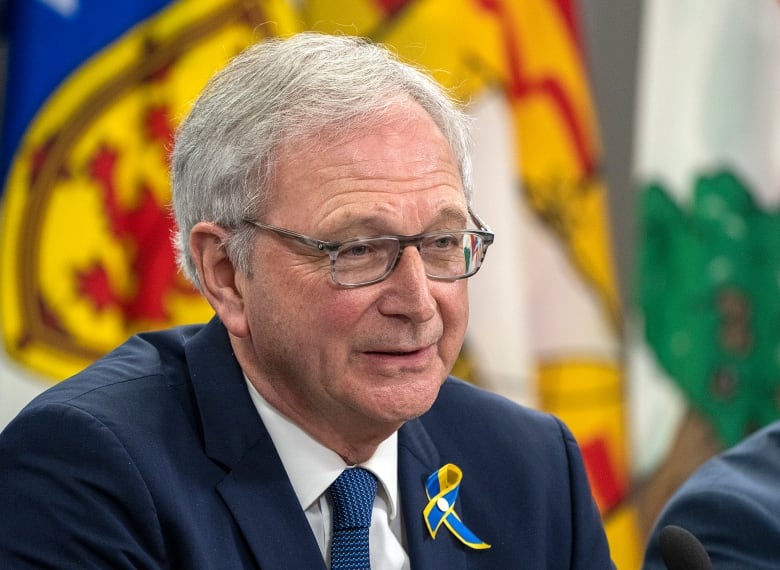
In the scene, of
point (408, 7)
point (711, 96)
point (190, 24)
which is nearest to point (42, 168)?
point (190, 24)

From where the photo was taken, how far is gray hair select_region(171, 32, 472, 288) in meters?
1.61

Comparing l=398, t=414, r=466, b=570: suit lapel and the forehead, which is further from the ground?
the forehead

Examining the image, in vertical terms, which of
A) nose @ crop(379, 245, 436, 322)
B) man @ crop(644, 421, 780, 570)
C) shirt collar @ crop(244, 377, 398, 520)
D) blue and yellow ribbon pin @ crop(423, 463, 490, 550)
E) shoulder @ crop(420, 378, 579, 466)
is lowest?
man @ crop(644, 421, 780, 570)

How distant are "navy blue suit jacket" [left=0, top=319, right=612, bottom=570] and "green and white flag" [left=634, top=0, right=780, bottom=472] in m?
2.02

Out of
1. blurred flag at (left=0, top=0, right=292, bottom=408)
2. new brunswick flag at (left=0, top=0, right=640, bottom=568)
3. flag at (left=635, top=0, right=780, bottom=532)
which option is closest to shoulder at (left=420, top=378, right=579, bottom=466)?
new brunswick flag at (left=0, top=0, right=640, bottom=568)

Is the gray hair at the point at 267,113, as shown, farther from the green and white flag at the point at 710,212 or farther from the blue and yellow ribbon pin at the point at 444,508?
the green and white flag at the point at 710,212

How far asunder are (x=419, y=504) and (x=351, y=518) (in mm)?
148

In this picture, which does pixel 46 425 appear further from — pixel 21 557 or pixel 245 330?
pixel 245 330

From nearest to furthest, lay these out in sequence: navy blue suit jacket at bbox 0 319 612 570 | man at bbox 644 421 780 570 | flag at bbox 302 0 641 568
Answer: navy blue suit jacket at bbox 0 319 612 570, man at bbox 644 421 780 570, flag at bbox 302 0 641 568

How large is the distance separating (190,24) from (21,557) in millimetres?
1977

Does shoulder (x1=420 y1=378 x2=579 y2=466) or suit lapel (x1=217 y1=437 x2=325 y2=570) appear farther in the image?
shoulder (x1=420 y1=378 x2=579 y2=466)

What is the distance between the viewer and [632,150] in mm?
4004

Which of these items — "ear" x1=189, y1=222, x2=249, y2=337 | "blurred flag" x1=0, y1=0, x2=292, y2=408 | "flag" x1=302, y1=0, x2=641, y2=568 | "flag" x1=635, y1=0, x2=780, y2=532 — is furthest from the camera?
"flag" x1=635, y1=0, x2=780, y2=532

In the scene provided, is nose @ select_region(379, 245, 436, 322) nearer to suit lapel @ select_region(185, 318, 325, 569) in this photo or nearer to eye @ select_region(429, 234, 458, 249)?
eye @ select_region(429, 234, 458, 249)
